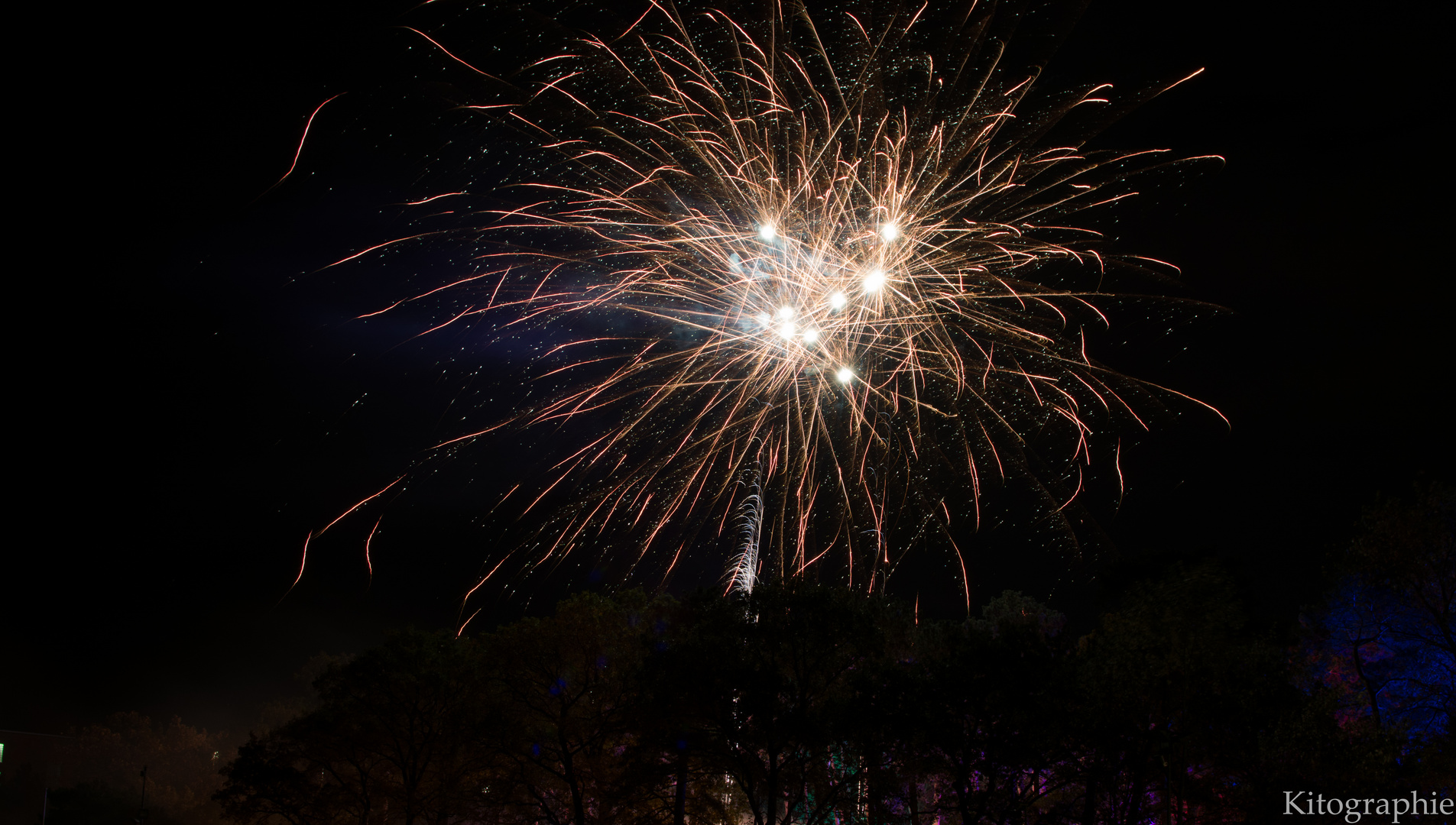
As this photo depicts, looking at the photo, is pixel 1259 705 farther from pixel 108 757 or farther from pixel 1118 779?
pixel 108 757

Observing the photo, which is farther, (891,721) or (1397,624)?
(1397,624)

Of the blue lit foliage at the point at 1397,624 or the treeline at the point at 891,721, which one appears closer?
the treeline at the point at 891,721

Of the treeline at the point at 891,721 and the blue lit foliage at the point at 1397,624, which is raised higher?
the blue lit foliage at the point at 1397,624

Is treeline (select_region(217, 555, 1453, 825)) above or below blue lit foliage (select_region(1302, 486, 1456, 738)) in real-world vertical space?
below

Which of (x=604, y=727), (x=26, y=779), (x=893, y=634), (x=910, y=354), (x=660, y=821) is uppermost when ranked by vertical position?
(x=910, y=354)

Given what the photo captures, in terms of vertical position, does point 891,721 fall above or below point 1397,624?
below

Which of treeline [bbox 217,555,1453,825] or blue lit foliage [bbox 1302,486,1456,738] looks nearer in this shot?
treeline [bbox 217,555,1453,825]

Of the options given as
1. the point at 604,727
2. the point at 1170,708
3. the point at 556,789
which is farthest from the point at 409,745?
the point at 1170,708

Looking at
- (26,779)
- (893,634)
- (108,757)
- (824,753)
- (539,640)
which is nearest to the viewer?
(824,753)
